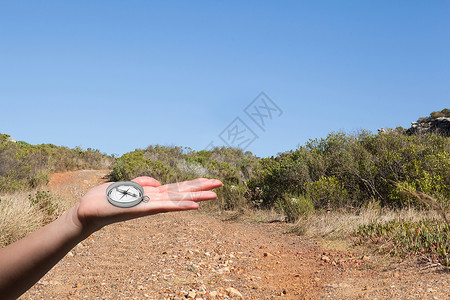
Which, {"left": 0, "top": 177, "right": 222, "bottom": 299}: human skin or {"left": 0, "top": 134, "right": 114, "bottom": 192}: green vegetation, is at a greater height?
{"left": 0, "top": 134, "right": 114, "bottom": 192}: green vegetation

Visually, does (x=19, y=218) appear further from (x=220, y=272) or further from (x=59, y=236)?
(x=59, y=236)

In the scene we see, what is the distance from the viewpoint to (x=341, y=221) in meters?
7.48

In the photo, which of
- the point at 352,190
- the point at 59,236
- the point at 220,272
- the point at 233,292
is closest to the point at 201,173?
the point at 352,190

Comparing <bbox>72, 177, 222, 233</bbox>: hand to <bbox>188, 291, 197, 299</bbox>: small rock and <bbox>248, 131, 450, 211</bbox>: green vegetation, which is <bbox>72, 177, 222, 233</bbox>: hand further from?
<bbox>248, 131, 450, 211</bbox>: green vegetation

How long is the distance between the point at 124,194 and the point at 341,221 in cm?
648

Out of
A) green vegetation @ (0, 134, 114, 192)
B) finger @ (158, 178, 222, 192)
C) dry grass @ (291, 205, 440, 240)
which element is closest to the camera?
finger @ (158, 178, 222, 192)

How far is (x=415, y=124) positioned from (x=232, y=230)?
1924 centimetres

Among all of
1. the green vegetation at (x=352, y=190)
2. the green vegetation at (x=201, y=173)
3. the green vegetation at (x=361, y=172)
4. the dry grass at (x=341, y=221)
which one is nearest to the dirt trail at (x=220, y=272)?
the dry grass at (x=341, y=221)

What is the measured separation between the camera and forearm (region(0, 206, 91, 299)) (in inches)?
64.2

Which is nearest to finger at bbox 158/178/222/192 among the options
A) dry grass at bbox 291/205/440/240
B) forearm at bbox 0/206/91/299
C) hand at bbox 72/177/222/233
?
hand at bbox 72/177/222/233

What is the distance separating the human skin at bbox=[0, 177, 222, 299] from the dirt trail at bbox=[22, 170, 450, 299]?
8.18 ft

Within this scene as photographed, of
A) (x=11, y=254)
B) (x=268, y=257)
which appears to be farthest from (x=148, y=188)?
(x=268, y=257)

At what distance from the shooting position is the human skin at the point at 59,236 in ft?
5.37

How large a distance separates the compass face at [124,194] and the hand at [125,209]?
0.07ft
